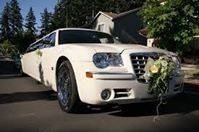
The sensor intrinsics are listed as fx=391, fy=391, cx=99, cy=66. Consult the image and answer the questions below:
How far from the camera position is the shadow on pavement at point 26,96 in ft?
26.3

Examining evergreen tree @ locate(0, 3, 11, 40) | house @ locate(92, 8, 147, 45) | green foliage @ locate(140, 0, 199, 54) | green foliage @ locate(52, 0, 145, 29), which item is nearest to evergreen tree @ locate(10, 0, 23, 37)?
evergreen tree @ locate(0, 3, 11, 40)

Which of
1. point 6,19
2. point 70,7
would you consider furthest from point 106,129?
point 6,19

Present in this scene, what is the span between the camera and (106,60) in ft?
19.6

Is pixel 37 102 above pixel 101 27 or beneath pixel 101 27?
beneath

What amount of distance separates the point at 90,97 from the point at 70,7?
64121 mm

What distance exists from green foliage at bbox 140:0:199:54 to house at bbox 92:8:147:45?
94.6 ft

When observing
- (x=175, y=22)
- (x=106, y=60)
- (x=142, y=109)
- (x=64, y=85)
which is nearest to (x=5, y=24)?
(x=175, y=22)

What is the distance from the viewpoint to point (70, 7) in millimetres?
68875

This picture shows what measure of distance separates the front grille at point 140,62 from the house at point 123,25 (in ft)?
111

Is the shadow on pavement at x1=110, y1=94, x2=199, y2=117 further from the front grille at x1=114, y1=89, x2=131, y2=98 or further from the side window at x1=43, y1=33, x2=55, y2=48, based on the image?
the side window at x1=43, y1=33, x2=55, y2=48

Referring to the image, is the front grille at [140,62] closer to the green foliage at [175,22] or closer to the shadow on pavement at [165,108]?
the shadow on pavement at [165,108]

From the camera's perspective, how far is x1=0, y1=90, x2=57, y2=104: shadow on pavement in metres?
8.02

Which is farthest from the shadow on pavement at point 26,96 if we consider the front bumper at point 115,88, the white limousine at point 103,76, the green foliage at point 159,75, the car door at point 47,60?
the green foliage at point 159,75

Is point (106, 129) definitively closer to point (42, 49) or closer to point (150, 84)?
point (150, 84)
